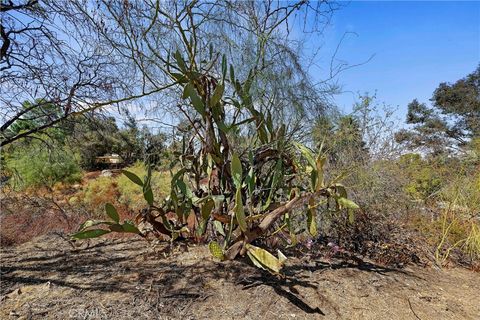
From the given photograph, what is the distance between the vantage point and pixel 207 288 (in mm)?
2227

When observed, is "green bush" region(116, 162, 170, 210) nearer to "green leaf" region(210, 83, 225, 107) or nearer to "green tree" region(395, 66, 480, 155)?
"green leaf" region(210, 83, 225, 107)

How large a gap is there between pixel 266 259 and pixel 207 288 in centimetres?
47

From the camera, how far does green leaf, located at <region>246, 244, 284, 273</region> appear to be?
6.81ft

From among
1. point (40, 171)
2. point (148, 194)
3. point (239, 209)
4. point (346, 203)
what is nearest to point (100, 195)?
point (40, 171)

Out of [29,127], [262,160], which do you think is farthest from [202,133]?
[29,127]

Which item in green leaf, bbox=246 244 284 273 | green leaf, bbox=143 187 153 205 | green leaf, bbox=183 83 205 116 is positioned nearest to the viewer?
→ green leaf, bbox=246 244 284 273

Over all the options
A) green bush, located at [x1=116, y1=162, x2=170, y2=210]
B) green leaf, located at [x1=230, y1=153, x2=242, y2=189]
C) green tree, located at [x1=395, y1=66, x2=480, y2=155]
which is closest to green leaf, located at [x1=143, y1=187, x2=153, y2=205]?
green leaf, located at [x1=230, y1=153, x2=242, y2=189]

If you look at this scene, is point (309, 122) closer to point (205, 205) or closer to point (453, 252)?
point (205, 205)

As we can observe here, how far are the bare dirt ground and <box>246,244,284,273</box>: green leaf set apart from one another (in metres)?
0.20

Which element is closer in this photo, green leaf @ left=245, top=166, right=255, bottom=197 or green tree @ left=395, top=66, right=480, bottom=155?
green leaf @ left=245, top=166, right=255, bottom=197

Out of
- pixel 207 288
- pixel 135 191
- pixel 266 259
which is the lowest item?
pixel 207 288

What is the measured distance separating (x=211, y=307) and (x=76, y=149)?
2.82 metres

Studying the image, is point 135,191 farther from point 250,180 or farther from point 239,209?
point 239,209

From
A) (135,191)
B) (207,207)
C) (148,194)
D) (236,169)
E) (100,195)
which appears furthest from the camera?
(135,191)
